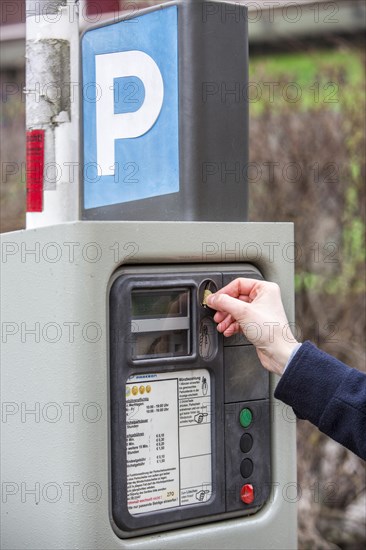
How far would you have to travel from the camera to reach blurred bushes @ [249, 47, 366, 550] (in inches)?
171

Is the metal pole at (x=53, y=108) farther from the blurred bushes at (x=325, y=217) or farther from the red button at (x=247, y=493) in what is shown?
the blurred bushes at (x=325, y=217)

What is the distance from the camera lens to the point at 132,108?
7.41ft

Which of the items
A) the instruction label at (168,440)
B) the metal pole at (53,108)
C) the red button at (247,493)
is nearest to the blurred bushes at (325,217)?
the red button at (247,493)

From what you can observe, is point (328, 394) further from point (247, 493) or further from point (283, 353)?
point (247, 493)

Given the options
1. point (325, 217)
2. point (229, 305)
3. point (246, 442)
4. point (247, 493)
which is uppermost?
point (325, 217)

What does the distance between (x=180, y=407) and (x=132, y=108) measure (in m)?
0.73

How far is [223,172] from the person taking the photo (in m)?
2.29

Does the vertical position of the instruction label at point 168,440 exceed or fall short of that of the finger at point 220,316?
it falls short

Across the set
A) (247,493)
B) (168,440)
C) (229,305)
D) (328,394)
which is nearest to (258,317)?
(229,305)

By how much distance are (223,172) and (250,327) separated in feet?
1.44

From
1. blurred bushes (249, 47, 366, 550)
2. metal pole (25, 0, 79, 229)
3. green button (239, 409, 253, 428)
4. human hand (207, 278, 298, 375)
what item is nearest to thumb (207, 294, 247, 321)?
human hand (207, 278, 298, 375)

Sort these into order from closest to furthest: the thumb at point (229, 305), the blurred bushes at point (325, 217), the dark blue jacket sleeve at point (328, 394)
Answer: the dark blue jacket sleeve at point (328, 394) → the thumb at point (229, 305) → the blurred bushes at point (325, 217)

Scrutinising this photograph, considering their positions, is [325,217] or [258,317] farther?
[325,217]

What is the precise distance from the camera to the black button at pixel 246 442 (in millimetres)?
2236
